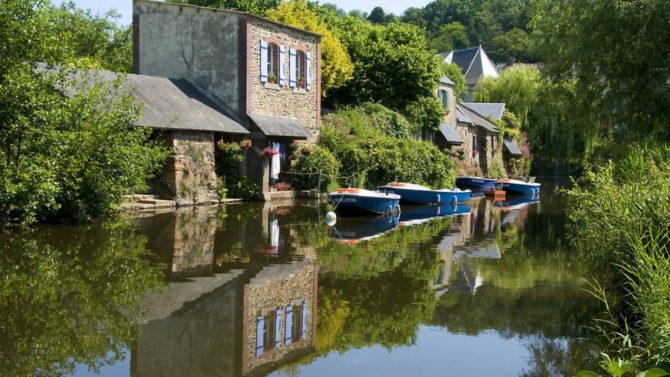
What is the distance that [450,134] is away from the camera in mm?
40750

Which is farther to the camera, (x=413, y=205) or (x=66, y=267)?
(x=413, y=205)

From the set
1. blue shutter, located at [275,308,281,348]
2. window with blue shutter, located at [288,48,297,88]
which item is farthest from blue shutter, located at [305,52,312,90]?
blue shutter, located at [275,308,281,348]

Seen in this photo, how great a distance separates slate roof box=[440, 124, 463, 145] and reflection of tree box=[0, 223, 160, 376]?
28.7 meters

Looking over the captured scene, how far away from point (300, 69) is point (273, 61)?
1.86 metres

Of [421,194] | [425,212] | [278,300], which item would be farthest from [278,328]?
[421,194]

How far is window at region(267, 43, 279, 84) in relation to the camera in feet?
85.8

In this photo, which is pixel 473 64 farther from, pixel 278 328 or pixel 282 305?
pixel 278 328

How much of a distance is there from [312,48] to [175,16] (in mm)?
5633

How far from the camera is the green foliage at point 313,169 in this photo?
87.1 feet

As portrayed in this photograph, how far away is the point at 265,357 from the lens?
21.7ft

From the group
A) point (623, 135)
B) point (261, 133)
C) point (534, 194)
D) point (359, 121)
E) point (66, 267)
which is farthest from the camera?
point (534, 194)

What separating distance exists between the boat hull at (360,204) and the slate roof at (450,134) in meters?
19.8

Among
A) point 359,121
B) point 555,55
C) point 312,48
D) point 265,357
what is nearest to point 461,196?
point 359,121

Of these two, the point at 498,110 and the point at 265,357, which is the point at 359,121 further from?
the point at 265,357
